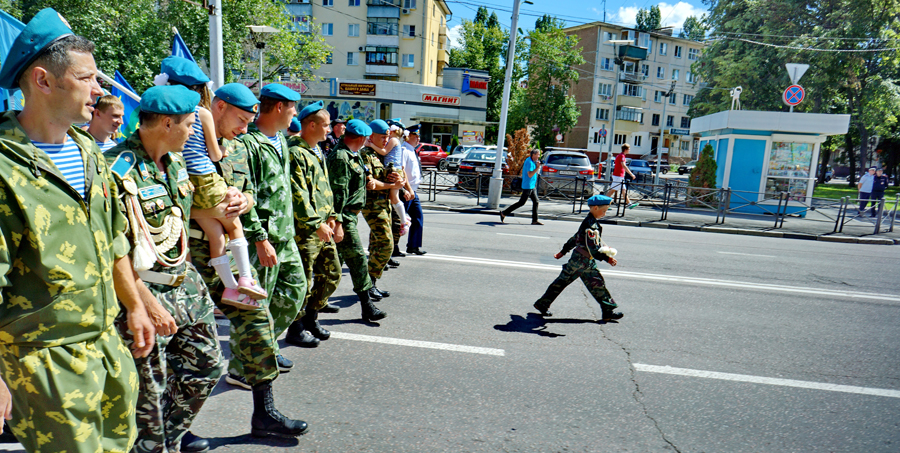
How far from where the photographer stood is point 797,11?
98.7 feet

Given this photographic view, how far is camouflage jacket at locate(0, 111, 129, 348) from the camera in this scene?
158cm

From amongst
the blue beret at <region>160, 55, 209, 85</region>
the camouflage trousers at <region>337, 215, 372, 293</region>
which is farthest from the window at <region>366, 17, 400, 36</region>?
the blue beret at <region>160, 55, 209, 85</region>

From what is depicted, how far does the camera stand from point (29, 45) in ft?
5.52

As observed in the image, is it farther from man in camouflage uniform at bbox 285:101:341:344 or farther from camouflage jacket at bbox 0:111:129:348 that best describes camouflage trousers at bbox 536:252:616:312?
camouflage jacket at bbox 0:111:129:348

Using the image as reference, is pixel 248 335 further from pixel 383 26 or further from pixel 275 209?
pixel 383 26

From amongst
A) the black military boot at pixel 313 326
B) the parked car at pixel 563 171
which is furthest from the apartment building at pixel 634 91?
the black military boot at pixel 313 326

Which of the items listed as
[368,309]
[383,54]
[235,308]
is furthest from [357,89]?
[235,308]

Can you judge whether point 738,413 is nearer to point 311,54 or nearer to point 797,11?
point 797,11

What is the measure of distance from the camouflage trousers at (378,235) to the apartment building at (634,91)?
52.0 meters

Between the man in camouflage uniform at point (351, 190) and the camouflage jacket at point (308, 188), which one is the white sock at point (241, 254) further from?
the man in camouflage uniform at point (351, 190)

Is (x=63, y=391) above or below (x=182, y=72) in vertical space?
below

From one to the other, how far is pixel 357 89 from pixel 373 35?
9230mm

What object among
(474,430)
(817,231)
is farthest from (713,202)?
(474,430)

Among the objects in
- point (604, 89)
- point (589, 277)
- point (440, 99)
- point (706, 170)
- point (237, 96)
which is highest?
point (604, 89)
